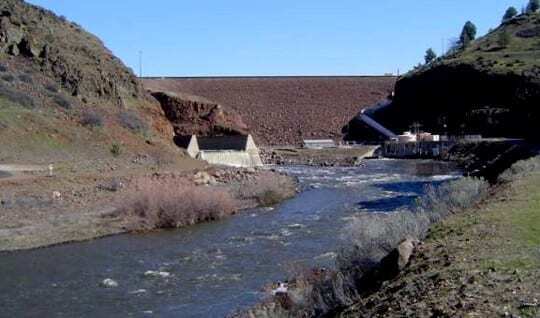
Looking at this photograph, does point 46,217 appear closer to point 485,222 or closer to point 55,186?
point 55,186

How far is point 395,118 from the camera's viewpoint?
97.5 meters

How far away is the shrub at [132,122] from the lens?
49.4m

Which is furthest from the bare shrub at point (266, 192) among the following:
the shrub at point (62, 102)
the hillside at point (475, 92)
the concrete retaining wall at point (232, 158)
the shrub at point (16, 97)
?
the hillside at point (475, 92)

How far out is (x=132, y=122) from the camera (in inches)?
1981

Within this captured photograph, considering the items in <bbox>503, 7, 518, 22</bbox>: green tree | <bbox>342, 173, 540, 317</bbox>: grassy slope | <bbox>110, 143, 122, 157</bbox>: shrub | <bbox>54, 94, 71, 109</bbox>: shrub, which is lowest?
<bbox>342, 173, 540, 317</bbox>: grassy slope

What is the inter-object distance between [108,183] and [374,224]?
21.7m

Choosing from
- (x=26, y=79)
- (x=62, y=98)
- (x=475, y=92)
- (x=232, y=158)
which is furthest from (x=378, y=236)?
(x=475, y=92)

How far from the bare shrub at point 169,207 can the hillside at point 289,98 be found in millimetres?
67801

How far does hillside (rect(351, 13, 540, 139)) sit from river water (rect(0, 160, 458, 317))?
5179cm

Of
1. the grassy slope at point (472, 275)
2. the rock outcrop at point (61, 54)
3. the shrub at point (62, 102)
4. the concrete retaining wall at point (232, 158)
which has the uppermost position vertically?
the rock outcrop at point (61, 54)

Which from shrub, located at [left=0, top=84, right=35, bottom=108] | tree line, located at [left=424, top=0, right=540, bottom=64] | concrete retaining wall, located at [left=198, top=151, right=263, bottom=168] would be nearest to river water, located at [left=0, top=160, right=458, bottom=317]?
shrub, located at [left=0, top=84, right=35, bottom=108]

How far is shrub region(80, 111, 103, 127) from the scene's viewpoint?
4459cm

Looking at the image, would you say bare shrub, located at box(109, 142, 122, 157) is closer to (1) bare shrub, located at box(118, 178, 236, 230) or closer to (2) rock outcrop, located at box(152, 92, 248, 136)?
(1) bare shrub, located at box(118, 178, 236, 230)

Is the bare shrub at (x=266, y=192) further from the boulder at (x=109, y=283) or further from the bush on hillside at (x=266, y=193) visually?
the boulder at (x=109, y=283)
